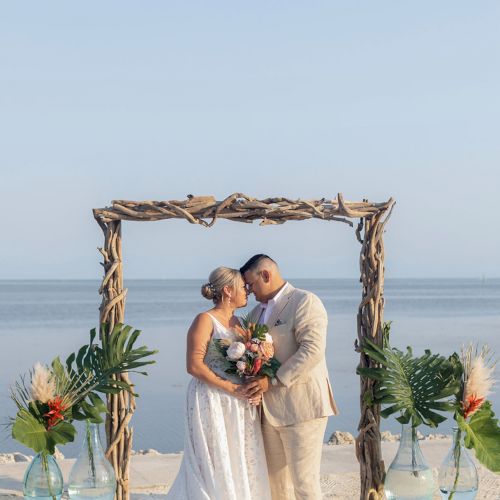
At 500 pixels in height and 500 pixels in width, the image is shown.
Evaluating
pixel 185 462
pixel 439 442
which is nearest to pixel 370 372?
pixel 185 462

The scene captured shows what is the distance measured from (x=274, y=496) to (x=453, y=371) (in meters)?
1.38

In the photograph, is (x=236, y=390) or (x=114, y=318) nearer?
(x=236, y=390)

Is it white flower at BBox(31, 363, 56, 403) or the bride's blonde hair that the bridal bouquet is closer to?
the bride's blonde hair

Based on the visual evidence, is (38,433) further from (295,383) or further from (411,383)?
(411,383)

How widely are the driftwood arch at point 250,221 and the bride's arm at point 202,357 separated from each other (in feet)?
1.60

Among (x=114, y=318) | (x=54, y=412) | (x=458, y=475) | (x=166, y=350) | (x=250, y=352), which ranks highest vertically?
(x=114, y=318)

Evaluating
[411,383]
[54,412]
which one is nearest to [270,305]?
[411,383]

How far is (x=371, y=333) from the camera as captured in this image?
6.14 m

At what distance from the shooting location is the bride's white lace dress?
19.0 ft

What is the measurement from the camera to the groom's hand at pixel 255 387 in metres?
5.76

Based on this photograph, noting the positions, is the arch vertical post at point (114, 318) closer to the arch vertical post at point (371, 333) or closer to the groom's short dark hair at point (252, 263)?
the groom's short dark hair at point (252, 263)

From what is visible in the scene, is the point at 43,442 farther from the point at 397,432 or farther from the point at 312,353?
the point at 397,432

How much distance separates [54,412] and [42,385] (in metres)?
0.18

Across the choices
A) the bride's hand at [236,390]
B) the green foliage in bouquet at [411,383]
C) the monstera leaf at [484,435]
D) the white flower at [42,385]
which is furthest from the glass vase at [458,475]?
the white flower at [42,385]
